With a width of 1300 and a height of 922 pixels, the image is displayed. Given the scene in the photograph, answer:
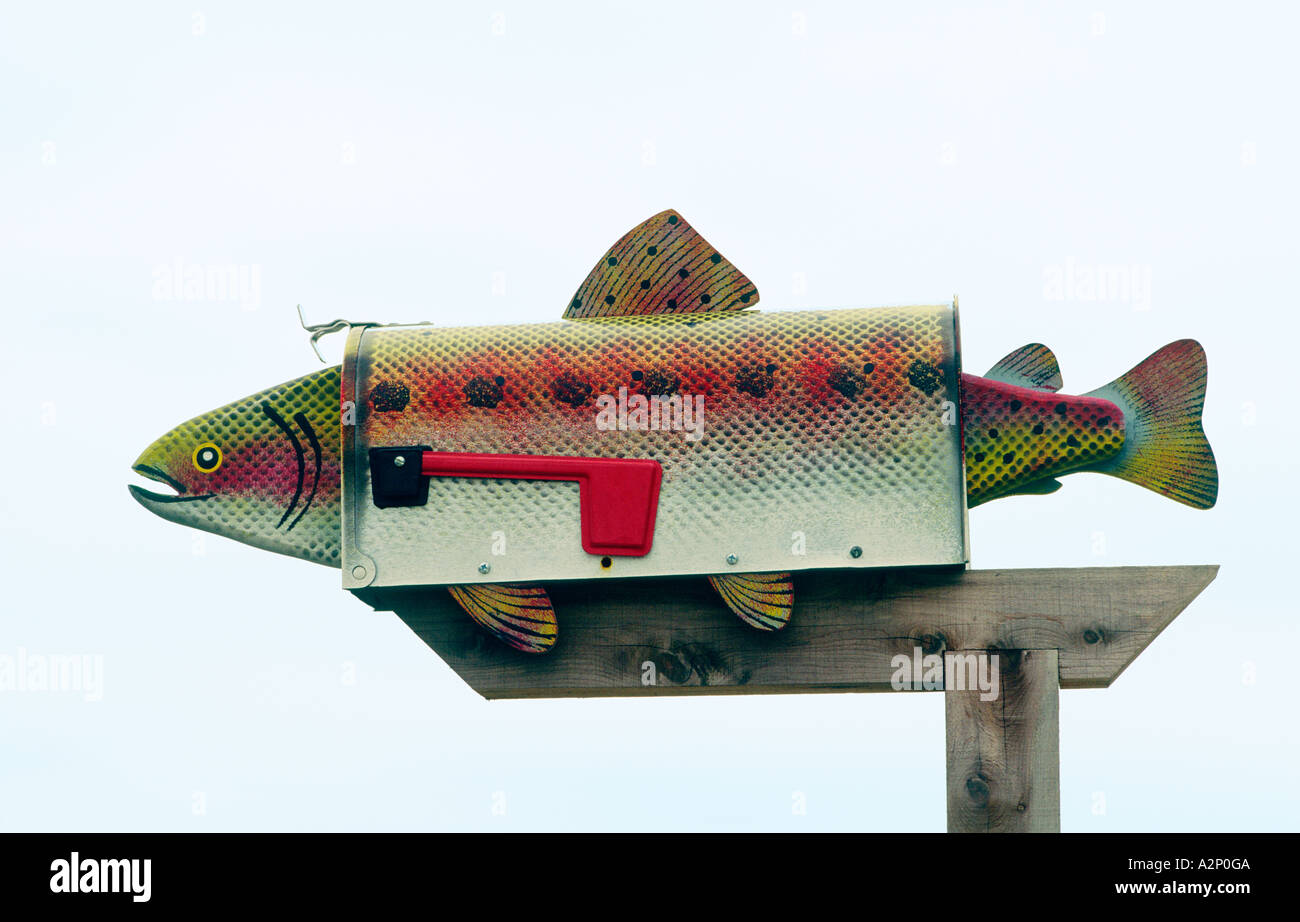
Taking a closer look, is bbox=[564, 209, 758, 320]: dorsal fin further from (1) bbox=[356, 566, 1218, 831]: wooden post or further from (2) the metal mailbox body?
(1) bbox=[356, 566, 1218, 831]: wooden post

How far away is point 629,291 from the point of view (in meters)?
5.70

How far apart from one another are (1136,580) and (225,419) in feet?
9.55

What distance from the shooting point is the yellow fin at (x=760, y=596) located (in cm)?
536

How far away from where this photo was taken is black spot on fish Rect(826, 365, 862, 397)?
5371mm

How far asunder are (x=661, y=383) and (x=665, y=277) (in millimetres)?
443

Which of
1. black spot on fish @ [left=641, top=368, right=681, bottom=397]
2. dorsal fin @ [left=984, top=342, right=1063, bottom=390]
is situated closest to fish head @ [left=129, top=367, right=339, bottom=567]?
black spot on fish @ [left=641, top=368, right=681, bottom=397]

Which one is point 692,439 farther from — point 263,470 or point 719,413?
point 263,470

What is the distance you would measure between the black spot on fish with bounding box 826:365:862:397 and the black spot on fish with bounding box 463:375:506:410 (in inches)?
39.8

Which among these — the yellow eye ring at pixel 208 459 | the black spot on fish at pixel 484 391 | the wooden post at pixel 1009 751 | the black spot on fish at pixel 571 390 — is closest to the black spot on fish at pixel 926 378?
the wooden post at pixel 1009 751

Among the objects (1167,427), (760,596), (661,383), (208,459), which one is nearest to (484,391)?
(661,383)

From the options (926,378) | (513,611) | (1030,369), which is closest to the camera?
(926,378)

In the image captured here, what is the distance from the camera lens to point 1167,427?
5492 millimetres

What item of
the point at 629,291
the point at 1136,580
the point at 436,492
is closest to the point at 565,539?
the point at 436,492

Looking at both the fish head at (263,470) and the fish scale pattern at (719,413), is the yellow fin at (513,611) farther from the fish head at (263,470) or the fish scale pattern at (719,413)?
the fish head at (263,470)
